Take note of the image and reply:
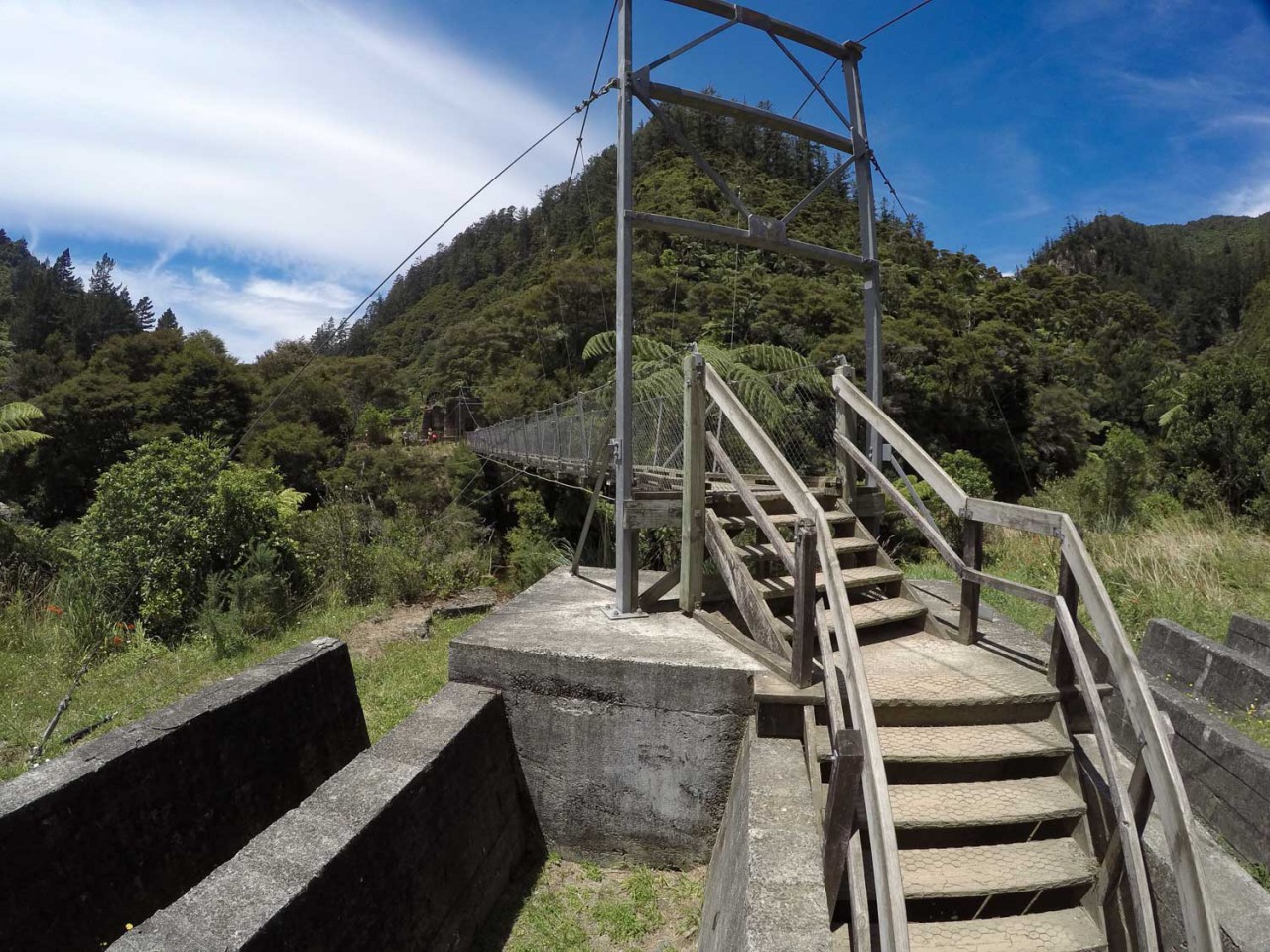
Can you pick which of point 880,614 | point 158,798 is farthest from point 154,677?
point 880,614

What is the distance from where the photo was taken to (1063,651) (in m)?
3.09

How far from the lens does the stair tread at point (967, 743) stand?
9.11 feet

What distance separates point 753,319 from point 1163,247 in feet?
264

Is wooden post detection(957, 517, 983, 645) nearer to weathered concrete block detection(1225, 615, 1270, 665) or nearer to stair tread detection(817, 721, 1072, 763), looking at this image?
stair tread detection(817, 721, 1072, 763)

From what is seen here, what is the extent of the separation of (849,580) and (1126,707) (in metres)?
1.75

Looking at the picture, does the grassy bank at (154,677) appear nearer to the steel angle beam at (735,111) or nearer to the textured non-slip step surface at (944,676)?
the textured non-slip step surface at (944,676)

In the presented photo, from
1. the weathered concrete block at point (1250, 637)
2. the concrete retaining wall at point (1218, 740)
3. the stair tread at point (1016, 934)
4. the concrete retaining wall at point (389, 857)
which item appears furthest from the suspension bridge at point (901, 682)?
the weathered concrete block at point (1250, 637)

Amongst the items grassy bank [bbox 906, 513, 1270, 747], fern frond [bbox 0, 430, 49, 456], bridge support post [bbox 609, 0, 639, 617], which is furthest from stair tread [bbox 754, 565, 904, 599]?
fern frond [bbox 0, 430, 49, 456]

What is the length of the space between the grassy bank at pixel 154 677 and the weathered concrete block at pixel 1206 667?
537 centimetres

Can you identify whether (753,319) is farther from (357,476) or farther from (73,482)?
(73,482)

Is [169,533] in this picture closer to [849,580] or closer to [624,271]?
[624,271]

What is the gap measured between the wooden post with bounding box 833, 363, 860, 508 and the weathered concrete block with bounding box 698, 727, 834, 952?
1.90 metres

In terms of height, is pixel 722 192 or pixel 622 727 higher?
pixel 722 192

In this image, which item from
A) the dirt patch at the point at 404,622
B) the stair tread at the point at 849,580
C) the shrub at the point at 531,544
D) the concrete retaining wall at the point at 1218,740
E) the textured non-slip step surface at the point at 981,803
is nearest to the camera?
the textured non-slip step surface at the point at 981,803
